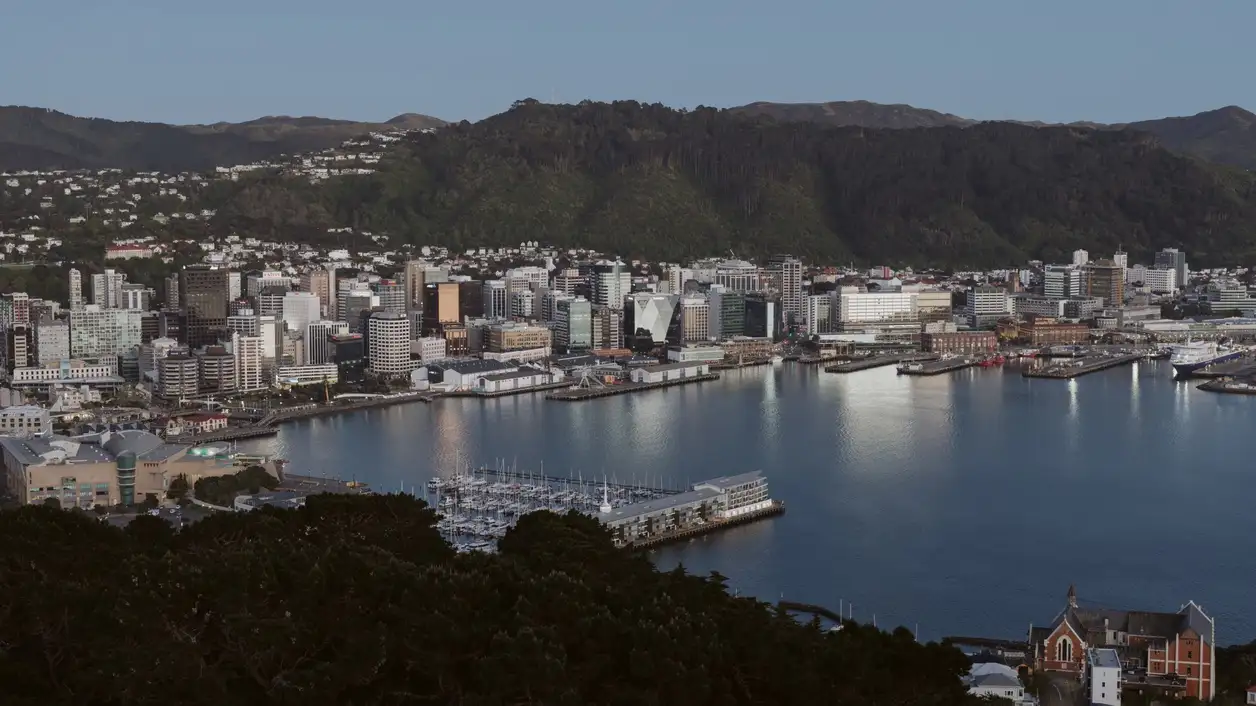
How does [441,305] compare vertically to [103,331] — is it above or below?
above

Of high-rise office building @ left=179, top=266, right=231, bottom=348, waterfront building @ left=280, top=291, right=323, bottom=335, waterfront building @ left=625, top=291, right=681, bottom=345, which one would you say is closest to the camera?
high-rise office building @ left=179, top=266, right=231, bottom=348

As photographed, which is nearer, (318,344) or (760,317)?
(318,344)

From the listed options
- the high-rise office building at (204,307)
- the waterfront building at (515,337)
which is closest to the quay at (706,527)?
the waterfront building at (515,337)

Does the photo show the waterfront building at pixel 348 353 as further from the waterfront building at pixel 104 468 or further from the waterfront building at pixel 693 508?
the waterfront building at pixel 693 508

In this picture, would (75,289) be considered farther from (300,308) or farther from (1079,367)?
(1079,367)

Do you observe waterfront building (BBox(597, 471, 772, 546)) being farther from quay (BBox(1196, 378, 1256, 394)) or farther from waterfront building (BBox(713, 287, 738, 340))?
waterfront building (BBox(713, 287, 738, 340))

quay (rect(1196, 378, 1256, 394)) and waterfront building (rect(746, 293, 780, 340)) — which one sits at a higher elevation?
waterfront building (rect(746, 293, 780, 340))

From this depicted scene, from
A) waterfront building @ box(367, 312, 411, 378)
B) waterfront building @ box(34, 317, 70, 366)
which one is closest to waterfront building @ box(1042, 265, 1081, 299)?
waterfront building @ box(367, 312, 411, 378)

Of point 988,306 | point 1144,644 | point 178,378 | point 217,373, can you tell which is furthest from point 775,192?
point 1144,644

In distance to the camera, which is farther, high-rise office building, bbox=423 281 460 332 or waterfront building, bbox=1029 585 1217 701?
high-rise office building, bbox=423 281 460 332
